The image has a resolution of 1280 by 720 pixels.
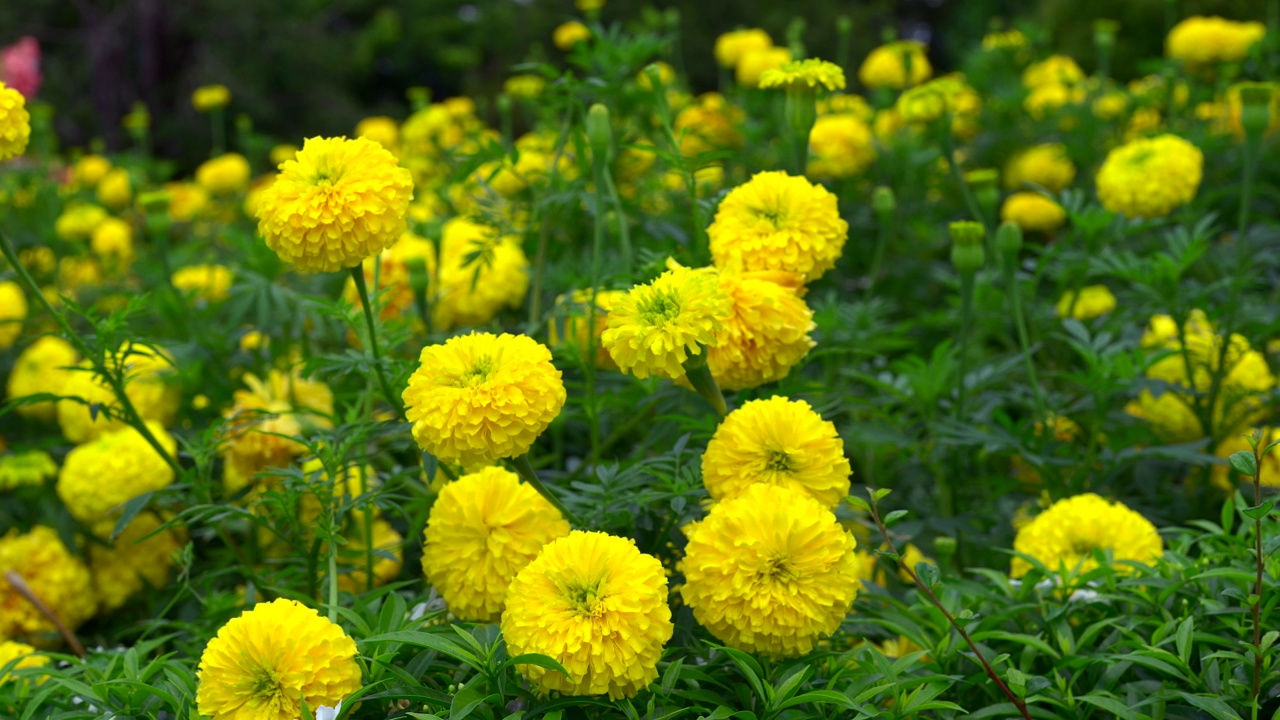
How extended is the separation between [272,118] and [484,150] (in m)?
7.73

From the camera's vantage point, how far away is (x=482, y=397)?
3.41 feet

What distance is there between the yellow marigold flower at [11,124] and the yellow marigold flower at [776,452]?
0.86 m

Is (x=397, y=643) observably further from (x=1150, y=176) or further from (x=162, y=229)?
(x=1150, y=176)

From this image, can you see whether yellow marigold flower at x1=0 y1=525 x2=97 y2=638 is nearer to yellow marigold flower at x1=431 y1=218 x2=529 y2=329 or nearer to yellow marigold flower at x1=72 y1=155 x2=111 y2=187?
yellow marigold flower at x1=431 y1=218 x2=529 y2=329

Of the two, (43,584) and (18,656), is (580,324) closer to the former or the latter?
(18,656)

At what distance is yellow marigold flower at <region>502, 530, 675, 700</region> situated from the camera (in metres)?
1.01

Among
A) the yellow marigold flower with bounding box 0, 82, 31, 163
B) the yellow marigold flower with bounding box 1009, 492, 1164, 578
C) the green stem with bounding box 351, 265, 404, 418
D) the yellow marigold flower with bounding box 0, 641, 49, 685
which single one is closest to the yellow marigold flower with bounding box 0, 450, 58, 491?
the yellow marigold flower with bounding box 0, 641, 49, 685

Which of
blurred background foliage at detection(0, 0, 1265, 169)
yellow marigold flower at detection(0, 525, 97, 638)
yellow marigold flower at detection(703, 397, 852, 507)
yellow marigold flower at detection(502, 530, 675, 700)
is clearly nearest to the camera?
yellow marigold flower at detection(502, 530, 675, 700)

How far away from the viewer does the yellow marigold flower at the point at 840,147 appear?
2.72 metres

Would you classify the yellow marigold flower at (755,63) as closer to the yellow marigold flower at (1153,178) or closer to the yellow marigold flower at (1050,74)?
the yellow marigold flower at (1050,74)

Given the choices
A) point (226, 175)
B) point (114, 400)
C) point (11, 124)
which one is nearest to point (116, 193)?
point (226, 175)

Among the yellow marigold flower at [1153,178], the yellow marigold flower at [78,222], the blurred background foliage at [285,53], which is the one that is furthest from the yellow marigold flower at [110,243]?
the blurred background foliage at [285,53]

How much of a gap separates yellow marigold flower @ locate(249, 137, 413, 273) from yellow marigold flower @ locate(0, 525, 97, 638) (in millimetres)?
1113

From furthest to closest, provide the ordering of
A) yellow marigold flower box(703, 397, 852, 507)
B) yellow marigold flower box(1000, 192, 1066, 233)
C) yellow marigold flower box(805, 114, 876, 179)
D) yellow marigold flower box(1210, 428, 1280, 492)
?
yellow marigold flower box(1000, 192, 1066, 233) < yellow marigold flower box(805, 114, 876, 179) < yellow marigold flower box(1210, 428, 1280, 492) < yellow marigold flower box(703, 397, 852, 507)
